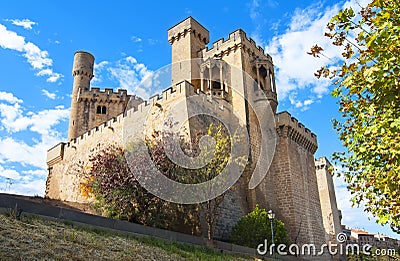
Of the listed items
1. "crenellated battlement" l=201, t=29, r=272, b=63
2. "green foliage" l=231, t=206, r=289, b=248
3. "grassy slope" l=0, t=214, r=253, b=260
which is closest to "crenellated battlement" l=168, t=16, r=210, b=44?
"crenellated battlement" l=201, t=29, r=272, b=63

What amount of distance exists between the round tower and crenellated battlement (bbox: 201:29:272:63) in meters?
16.2

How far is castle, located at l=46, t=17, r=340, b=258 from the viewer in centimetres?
2183

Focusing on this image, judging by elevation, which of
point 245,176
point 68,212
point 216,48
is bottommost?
point 68,212

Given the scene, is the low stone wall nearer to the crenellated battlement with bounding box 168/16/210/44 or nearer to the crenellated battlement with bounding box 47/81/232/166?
the crenellated battlement with bounding box 47/81/232/166

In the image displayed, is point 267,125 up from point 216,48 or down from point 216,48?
down

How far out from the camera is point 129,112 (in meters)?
24.6

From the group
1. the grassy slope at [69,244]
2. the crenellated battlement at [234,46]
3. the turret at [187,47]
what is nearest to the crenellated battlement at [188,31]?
the turret at [187,47]

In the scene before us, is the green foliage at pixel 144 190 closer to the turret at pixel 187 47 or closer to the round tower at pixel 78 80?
the turret at pixel 187 47

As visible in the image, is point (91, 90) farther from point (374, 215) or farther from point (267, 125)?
point (374, 215)

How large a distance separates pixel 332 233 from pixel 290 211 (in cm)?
1512

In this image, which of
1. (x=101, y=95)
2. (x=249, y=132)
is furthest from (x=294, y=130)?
(x=101, y=95)

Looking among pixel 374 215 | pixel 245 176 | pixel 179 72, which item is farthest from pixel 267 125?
pixel 374 215

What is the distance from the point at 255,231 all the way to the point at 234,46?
1287 centimetres

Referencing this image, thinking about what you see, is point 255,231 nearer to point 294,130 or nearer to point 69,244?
point 294,130
